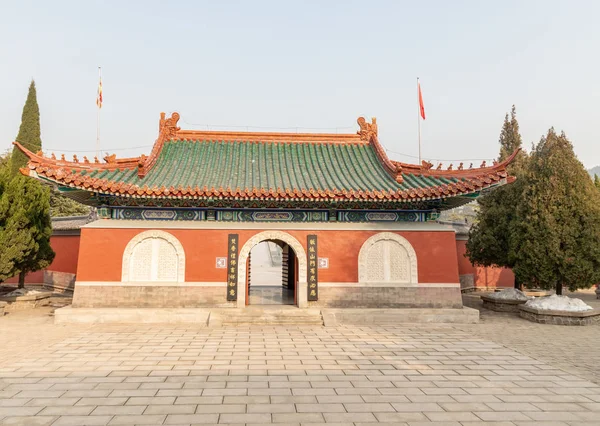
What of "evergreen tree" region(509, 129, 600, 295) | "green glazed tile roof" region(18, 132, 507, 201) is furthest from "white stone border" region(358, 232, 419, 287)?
"evergreen tree" region(509, 129, 600, 295)

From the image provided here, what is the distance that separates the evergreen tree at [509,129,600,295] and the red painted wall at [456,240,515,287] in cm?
682

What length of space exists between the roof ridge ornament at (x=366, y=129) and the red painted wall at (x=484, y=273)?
7942 millimetres

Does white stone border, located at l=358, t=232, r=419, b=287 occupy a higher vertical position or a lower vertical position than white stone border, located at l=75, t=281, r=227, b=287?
higher

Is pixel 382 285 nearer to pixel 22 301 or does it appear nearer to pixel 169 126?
pixel 169 126

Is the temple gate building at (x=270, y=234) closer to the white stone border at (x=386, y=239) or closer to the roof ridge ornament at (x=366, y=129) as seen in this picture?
the white stone border at (x=386, y=239)

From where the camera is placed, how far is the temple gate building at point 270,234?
10578 millimetres

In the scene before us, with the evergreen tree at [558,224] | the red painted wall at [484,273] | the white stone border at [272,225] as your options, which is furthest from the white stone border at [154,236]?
the red painted wall at [484,273]

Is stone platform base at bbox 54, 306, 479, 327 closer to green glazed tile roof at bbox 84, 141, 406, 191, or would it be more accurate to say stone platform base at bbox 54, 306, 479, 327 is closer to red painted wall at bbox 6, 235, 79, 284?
green glazed tile roof at bbox 84, 141, 406, 191

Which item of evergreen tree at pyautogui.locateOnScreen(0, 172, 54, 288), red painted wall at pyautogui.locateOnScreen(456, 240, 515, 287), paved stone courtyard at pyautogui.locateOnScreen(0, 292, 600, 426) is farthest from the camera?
red painted wall at pyautogui.locateOnScreen(456, 240, 515, 287)

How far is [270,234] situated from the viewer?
11.2 m

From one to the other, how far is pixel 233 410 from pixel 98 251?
304 inches

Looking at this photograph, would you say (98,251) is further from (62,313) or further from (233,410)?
(233,410)

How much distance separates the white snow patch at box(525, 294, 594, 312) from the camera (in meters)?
10.8

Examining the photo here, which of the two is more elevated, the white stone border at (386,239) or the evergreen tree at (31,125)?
the evergreen tree at (31,125)
